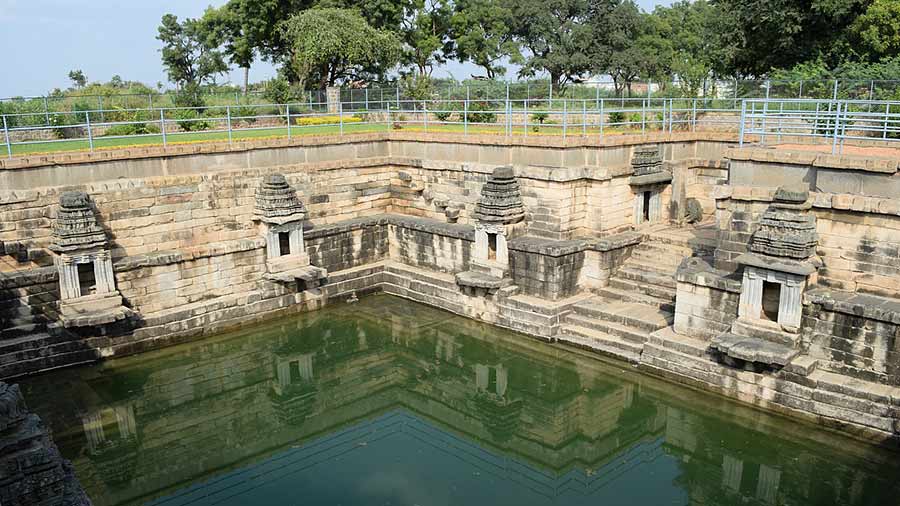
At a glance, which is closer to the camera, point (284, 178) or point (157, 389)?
point (157, 389)

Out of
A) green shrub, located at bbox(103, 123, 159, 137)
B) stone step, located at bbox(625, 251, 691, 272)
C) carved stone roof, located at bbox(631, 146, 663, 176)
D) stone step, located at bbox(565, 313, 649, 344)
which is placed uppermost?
green shrub, located at bbox(103, 123, 159, 137)

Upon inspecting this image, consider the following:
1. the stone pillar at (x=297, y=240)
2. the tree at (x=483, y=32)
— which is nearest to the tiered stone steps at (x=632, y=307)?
the stone pillar at (x=297, y=240)

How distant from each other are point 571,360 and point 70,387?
7.62m

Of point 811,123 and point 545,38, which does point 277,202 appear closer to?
point 811,123

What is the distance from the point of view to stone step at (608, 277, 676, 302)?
1185cm

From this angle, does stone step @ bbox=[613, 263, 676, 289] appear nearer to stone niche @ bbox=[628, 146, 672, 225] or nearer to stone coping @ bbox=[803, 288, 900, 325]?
stone niche @ bbox=[628, 146, 672, 225]

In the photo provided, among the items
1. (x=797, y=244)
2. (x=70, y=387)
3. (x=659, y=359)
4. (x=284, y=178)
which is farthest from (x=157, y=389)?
(x=797, y=244)

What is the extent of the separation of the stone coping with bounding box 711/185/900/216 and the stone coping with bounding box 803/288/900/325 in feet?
3.58

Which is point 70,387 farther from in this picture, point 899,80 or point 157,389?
point 899,80

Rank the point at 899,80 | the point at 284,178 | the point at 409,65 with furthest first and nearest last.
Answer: the point at 409,65 → the point at 899,80 → the point at 284,178

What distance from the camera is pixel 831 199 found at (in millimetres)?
9234

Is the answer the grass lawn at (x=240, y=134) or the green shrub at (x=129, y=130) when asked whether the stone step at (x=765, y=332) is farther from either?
the green shrub at (x=129, y=130)

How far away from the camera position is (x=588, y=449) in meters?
9.04

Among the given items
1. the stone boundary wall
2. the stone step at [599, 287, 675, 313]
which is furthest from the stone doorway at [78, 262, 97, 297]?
the stone boundary wall
